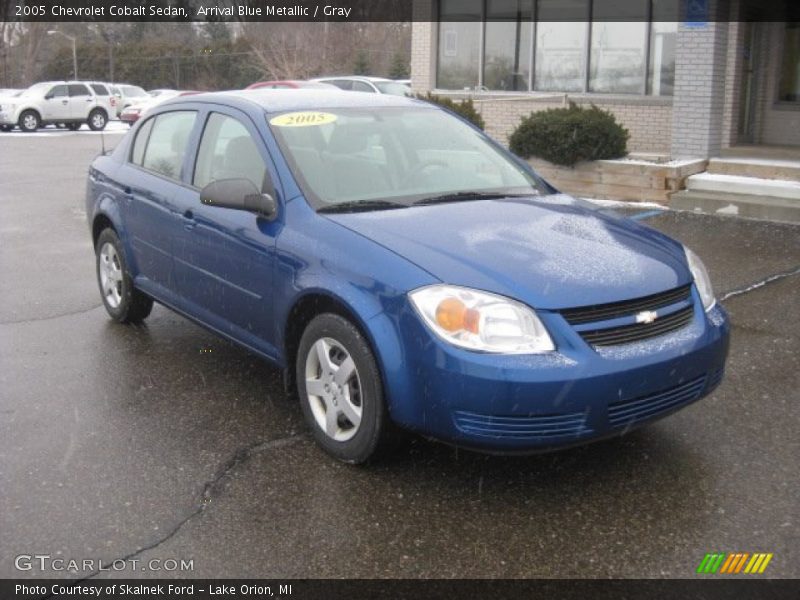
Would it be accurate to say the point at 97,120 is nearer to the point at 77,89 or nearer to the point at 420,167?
the point at 77,89

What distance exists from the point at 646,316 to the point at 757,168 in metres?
8.69

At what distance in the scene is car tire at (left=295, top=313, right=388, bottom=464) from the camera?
155 inches

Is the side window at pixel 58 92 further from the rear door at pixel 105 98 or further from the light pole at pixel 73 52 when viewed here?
the light pole at pixel 73 52


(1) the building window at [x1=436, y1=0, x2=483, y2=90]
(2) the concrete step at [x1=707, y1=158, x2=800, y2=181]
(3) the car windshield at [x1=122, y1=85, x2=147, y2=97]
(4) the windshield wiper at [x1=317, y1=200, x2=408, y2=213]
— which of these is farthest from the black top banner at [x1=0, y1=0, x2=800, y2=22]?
(4) the windshield wiper at [x1=317, y1=200, x2=408, y2=213]

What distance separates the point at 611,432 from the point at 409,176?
1842 mm

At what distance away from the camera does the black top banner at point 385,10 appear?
44.5 feet

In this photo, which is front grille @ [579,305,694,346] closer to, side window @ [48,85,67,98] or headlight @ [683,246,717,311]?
headlight @ [683,246,717,311]

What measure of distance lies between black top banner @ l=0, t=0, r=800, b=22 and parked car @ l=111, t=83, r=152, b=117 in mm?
9020


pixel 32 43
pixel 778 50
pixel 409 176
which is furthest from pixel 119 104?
pixel 409 176

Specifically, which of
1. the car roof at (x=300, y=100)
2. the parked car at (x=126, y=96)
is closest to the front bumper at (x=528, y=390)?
the car roof at (x=300, y=100)

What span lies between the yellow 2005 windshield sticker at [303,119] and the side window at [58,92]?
28.5 m

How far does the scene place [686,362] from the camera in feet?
12.9

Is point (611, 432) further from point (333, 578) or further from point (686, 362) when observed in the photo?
point (333, 578)

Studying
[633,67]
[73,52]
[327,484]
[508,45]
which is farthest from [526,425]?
[73,52]
